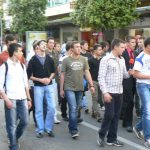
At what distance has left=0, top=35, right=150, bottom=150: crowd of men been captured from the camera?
6.58m

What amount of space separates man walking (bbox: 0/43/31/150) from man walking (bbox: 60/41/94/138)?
1.24m

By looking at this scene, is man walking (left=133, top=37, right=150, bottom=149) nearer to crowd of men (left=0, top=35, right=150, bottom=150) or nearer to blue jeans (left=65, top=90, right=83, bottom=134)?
crowd of men (left=0, top=35, right=150, bottom=150)

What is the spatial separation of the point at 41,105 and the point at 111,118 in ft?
5.00

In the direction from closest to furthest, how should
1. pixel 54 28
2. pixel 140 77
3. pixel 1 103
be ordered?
pixel 140 77, pixel 1 103, pixel 54 28

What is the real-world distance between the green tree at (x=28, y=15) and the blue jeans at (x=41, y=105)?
24.1 metres

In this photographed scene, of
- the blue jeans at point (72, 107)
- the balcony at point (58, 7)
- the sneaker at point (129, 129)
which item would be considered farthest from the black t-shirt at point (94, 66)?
the balcony at point (58, 7)

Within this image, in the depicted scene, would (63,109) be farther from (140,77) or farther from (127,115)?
(140,77)

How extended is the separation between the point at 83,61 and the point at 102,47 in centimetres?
233

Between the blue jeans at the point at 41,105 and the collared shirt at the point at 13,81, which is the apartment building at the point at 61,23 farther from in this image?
the collared shirt at the point at 13,81

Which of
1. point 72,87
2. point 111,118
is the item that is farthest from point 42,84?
point 111,118

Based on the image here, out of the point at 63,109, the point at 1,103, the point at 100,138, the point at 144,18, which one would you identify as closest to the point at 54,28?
the point at 144,18

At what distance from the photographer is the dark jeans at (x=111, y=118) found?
702 centimetres

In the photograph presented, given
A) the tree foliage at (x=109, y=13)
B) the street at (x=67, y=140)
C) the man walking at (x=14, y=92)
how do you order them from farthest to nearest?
the tree foliage at (x=109, y=13)
the street at (x=67, y=140)
the man walking at (x=14, y=92)

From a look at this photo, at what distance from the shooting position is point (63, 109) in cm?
966
